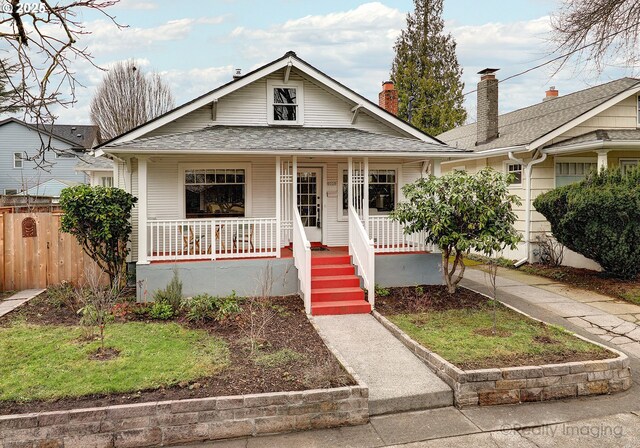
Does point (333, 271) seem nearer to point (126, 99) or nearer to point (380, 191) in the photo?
point (380, 191)

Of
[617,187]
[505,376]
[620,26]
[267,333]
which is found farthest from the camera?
[617,187]

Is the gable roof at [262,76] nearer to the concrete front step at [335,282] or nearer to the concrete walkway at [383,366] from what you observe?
the concrete front step at [335,282]

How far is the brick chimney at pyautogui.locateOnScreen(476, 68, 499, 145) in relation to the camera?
15.2m

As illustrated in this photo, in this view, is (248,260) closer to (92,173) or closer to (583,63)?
(583,63)

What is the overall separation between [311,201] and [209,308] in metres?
4.44

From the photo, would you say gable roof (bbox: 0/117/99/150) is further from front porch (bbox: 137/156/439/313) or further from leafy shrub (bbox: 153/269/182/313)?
leafy shrub (bbox: 153/269/182/313)

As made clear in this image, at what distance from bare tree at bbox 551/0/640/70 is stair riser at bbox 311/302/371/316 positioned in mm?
6398

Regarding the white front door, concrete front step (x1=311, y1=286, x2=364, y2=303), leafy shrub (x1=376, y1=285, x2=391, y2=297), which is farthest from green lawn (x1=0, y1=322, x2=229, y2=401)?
the white front door

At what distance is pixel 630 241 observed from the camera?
9812 millimetres

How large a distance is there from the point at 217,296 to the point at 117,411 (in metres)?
4.85

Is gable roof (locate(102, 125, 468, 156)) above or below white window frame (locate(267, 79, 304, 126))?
below

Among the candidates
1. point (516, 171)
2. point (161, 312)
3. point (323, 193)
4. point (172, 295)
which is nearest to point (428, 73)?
point (516, 171)

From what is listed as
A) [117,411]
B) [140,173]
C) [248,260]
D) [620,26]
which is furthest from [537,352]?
[140,173]

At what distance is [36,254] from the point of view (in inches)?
390
